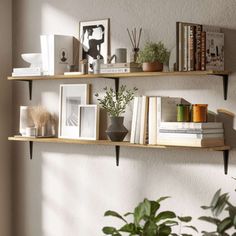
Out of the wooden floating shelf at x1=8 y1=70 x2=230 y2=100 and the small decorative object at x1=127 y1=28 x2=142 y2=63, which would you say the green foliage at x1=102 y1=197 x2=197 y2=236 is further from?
the small decorative object at x1=127 y1=28 x2=142 y2=63

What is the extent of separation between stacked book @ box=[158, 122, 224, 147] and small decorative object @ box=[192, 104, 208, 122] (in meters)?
0.05

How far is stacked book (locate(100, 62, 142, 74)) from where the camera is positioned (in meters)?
3.53

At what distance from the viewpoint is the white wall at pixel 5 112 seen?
4.37 meters

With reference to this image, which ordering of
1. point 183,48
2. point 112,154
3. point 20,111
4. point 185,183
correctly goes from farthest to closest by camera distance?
point 20,111 → point 112,154 → point 185,183 → point 183,48

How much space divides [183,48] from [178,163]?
0.72 m

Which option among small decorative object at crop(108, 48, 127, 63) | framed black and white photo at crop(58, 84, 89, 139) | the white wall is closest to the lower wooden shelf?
framed black and white photo at crop(58, 84, 89, 139)

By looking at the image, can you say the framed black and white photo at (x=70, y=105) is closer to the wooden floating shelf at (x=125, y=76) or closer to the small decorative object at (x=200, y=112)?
the wooden floating shelf at (x=125, y=76)

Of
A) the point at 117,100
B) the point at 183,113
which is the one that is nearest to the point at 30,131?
the point at 117,100

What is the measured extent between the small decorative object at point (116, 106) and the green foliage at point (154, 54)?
0.99 ft

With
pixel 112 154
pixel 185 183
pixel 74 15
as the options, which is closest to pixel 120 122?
pixel 112 154

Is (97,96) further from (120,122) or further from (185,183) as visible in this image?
(185,183)

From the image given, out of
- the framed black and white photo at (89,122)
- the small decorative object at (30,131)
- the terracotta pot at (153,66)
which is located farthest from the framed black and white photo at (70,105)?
the terracotta pot at (153,66)

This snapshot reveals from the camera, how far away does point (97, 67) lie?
369 cm

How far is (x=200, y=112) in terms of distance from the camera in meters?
3.28
